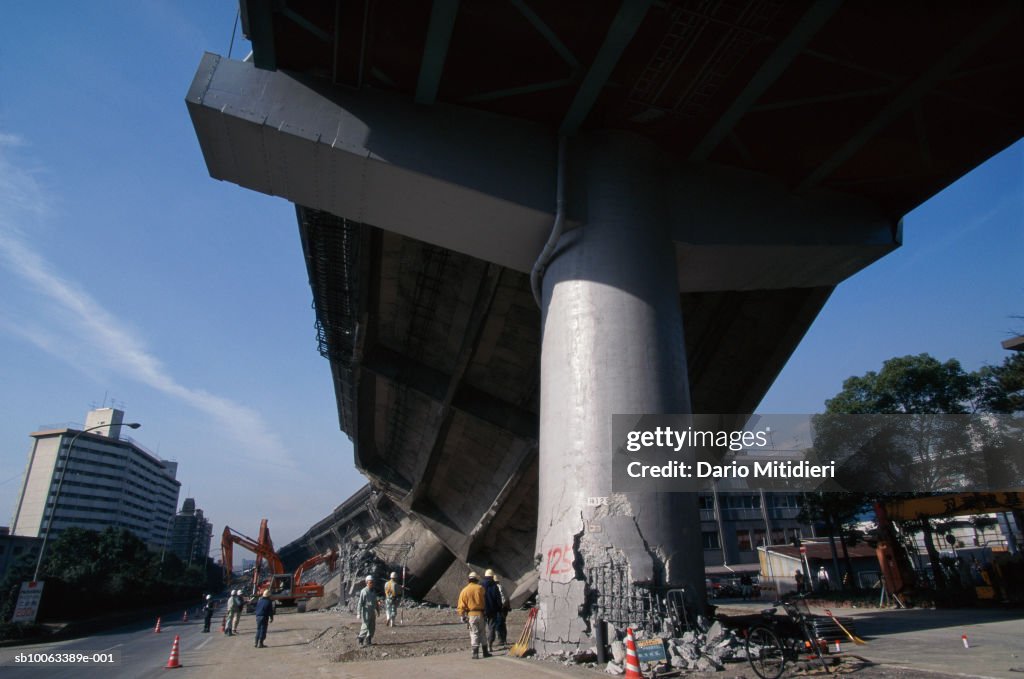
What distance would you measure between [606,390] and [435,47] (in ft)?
18.5

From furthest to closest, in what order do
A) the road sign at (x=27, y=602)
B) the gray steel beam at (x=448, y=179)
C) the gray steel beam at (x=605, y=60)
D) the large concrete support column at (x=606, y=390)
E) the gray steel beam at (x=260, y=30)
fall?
1. the road sign at (x=27, y=602)
2. the gray steel beam at (x=448, y=179)
3. the gray steel beam at (x=260, y=30)
4. the gray steel beam at (x=605, y=60)
5. the large concrete support column at (x=606, y=390)

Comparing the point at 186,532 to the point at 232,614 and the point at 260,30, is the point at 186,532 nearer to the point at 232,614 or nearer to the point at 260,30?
the point at 232,614

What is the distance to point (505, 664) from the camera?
7613mm

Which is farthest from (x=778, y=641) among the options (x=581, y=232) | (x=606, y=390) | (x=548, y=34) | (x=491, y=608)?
(x=548, y=34)

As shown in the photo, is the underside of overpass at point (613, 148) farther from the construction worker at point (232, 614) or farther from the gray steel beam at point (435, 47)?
the construction worker at point (232, 614)

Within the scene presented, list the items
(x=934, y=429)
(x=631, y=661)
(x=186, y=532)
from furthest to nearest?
(x=186, y=532), (x=934, y=429), (x=631, y=661)

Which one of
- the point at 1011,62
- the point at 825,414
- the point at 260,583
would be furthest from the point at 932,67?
the point at 260,583

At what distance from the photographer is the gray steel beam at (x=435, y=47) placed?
25.6 feet

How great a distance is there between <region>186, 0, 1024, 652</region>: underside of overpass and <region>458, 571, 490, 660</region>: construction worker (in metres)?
1.70

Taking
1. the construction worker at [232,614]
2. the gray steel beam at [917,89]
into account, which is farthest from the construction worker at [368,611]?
the gray steel beam at [917,89]

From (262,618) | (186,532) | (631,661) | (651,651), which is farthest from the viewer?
(186,532)

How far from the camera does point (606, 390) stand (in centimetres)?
799

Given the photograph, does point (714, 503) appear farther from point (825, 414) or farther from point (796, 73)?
point (796, 73)

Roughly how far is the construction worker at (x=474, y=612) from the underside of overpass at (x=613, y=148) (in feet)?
5.56
